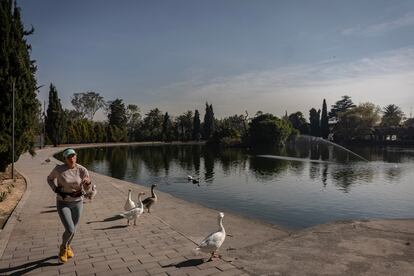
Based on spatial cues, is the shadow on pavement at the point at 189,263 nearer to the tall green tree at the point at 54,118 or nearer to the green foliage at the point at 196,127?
the tall green tree at the point at 54,118

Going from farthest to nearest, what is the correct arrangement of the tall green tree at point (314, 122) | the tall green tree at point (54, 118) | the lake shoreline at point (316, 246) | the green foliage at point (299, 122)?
the green foliage at point (299, 122) → the tall green tree at point (314, 122) → the tall green tree at point (54, 118) → the lake shoreline at point (316, 246)

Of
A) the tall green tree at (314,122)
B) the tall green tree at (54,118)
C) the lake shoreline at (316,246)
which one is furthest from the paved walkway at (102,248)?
the tall green tree at (314,122)

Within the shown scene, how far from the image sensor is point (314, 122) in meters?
113

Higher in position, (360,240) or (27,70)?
(27,70)

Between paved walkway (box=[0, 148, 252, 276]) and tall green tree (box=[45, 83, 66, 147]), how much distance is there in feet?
185

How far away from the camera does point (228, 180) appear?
28.6 m

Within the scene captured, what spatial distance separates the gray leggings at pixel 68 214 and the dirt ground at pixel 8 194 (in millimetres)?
4267

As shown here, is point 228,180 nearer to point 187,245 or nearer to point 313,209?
point 313,209

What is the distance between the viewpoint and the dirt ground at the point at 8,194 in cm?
1176

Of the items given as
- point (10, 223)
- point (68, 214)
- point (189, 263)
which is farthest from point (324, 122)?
point (68, 214)

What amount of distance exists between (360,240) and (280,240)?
2062mm

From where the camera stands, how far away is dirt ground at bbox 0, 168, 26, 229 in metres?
11.8

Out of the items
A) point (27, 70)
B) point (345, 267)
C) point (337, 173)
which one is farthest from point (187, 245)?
point (337, 173)

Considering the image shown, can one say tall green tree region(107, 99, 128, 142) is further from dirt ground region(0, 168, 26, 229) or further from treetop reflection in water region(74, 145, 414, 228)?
dirt ground region(0, 168, 26, 229)
